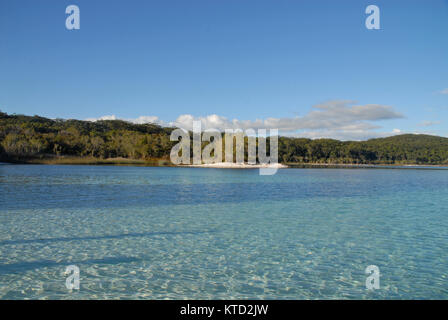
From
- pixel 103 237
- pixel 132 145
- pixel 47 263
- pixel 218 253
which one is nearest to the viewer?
pixel 47 263

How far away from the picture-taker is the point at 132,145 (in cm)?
10944

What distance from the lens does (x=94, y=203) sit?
15.9 m

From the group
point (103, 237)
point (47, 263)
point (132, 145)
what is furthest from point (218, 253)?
point (132, 145)

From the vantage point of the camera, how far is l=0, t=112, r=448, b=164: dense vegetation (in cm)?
9138

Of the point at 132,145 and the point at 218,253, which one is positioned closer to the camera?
the point at 218,253

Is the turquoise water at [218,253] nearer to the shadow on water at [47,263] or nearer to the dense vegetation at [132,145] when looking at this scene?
the shadow on water at [47,263]

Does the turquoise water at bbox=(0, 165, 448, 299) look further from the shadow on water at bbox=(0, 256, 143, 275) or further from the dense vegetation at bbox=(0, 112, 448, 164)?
the dense vegetation at bbox=(0, 112, 448, 164)

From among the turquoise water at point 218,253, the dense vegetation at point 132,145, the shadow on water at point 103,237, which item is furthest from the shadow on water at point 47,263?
the dense vegetation at point 132,145

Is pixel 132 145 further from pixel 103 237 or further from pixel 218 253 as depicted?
pixel 218 253

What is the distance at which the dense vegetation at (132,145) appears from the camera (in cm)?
9138

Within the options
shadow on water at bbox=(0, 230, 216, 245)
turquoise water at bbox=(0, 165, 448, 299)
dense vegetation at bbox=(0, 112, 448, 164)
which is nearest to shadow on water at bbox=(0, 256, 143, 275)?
turquoise water at bbox=(0, 165, 448, 299)

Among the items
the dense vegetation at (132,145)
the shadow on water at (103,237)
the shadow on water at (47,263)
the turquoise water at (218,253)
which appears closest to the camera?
the turquoise water at (218,253)
